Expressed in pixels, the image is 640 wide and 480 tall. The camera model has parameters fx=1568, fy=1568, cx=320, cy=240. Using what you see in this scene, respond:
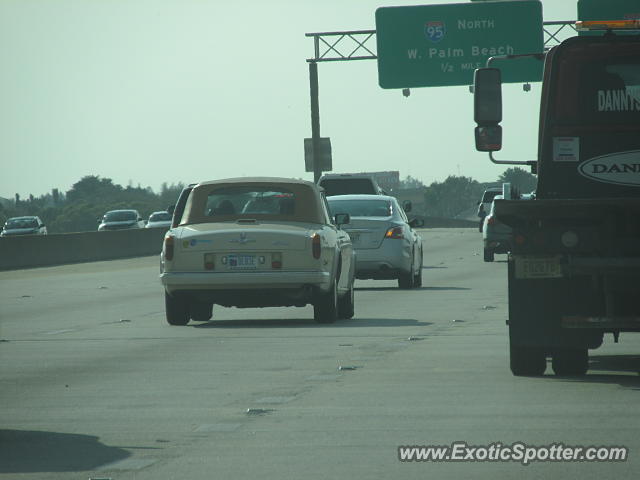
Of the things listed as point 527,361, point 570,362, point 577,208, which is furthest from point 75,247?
point 577,208

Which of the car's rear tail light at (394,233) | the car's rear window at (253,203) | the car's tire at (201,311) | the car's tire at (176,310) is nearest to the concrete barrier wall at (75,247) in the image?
the car's rear tail light at (394,233)

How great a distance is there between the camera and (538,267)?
1130cm

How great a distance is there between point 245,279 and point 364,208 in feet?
31.1

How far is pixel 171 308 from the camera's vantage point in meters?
18.3

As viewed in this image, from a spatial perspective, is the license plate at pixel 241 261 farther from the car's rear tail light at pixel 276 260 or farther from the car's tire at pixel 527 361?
the car's tire at pixel 527 361

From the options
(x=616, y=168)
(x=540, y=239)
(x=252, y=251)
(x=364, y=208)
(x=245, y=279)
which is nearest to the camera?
(x=540, y=239)

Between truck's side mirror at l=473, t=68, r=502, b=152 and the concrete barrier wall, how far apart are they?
31678 mm

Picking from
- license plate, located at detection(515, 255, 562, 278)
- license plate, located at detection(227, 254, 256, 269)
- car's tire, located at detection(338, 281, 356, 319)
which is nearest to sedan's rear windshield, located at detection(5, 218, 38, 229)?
car's tire, located at detection(338, 281, 356, 319)

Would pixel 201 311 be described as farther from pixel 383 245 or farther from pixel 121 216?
pixel 121 216

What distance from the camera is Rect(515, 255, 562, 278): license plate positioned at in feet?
36.8

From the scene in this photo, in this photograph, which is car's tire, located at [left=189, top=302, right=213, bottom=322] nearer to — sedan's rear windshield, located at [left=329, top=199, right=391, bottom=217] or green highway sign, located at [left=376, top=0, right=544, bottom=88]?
sedan's rear windshield, located at [left=329, top=199, right=391, bottom=217]

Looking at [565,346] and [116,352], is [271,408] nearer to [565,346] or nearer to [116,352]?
[565,346]

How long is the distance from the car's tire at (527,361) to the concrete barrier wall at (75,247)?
106 ft

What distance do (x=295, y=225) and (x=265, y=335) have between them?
5.98ft
